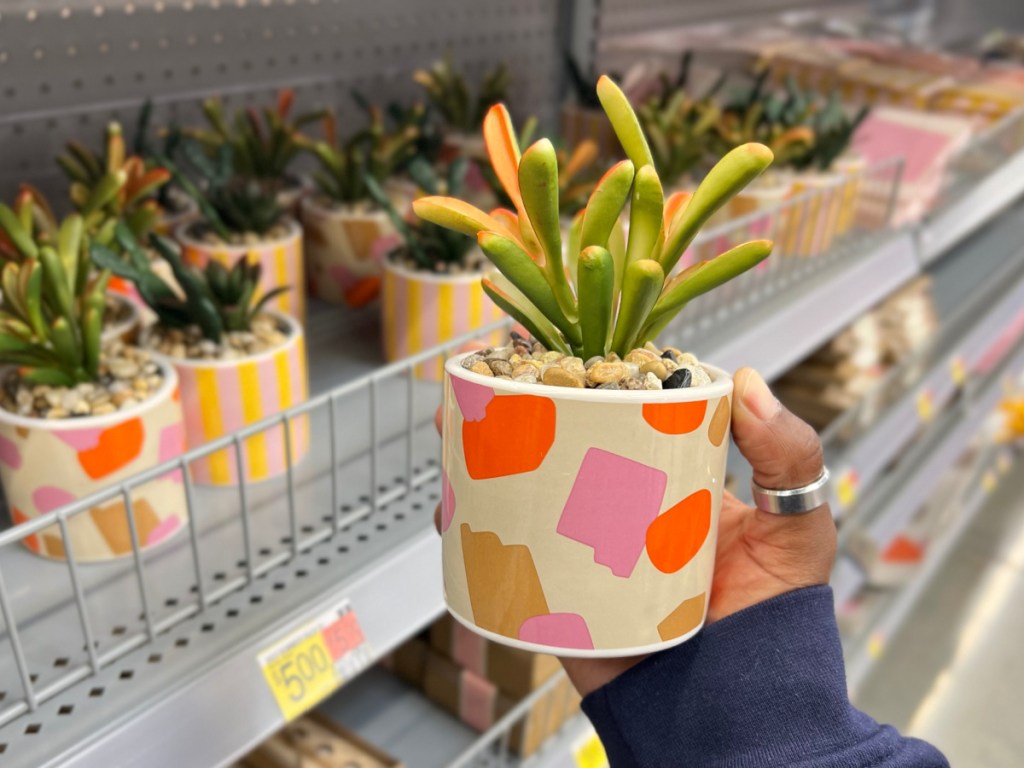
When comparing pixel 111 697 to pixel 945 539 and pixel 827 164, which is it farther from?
pixel 945 539

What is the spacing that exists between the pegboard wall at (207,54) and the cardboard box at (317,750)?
0.64m

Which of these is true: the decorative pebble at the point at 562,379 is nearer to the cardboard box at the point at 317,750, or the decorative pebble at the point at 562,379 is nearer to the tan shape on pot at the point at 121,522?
the tan shape on pot at the point at 121,522

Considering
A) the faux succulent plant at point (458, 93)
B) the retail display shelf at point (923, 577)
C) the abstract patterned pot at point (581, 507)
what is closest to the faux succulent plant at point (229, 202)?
the faux succulent plant at point (458, 93)

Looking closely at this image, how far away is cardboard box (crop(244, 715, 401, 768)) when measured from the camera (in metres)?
0.84

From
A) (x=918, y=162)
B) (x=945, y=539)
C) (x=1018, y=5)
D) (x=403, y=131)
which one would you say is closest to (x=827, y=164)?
(x=918, y=162)

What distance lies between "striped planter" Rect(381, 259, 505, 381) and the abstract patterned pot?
456 millimetres

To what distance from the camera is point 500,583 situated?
46 centimetres

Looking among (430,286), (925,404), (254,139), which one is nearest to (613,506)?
(430,286)

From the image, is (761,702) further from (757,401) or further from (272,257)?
(272,257)

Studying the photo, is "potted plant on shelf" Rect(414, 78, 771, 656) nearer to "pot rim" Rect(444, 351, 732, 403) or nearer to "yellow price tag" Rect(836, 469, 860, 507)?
"pot rim" Rect(444, 351, 732, 403)

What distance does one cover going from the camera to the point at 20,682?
0.54m

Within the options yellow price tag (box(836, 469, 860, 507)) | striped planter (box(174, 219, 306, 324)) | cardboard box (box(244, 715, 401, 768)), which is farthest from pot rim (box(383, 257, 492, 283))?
yellow price tag (box(836, 469, 860, 507))

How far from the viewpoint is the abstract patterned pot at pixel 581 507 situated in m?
0.42

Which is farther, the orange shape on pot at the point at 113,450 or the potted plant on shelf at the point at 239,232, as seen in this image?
the potted plant on shelf at the point at 239,232
